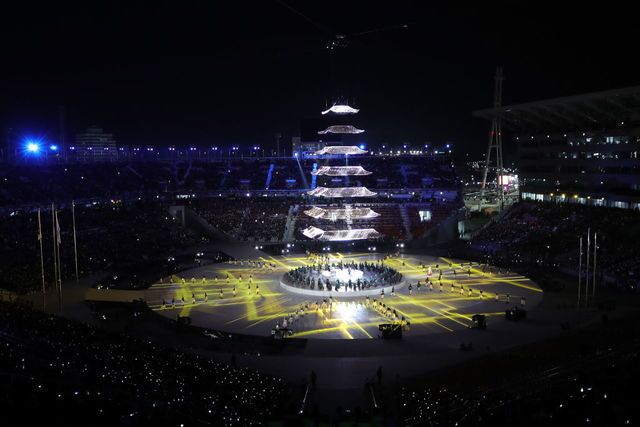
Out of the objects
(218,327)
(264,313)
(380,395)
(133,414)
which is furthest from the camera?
(264,313)

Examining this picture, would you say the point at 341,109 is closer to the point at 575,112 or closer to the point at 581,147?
the point at 575,112

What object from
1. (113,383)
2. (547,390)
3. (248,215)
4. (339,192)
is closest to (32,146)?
(248,215)

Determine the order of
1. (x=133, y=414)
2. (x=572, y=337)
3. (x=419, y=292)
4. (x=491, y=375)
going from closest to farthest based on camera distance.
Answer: (x=133, y=414) < (x=491, y=375) < (x=572, y=337) < (x=419, y=292)

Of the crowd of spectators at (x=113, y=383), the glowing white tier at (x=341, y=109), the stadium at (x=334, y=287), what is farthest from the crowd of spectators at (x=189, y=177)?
the crowd of spectators at (x=113, y=383)

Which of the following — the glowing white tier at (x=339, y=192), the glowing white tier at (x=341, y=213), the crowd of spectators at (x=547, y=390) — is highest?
the glowing white tier at (x=339, y=192)

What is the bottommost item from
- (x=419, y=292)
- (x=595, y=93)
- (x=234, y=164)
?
(x=419, y=292)

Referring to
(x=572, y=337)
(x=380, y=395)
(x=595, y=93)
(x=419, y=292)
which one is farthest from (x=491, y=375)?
(x=595, y=93)

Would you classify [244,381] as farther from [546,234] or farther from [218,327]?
[546,234]

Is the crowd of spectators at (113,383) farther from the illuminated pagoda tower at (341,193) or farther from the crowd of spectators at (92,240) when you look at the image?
the illuminated pagoda tower at (341,193)
